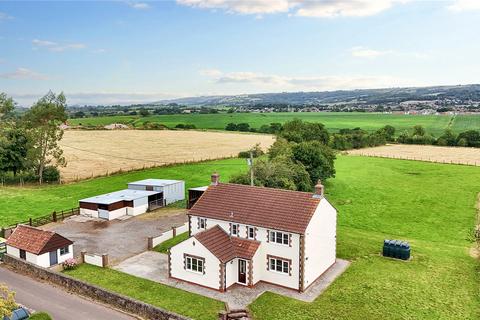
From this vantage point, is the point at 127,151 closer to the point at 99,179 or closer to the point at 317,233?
the point at 99,179

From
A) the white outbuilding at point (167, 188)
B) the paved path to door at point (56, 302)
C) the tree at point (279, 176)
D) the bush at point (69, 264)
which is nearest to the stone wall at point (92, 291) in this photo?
the paved path to door at point (56, 302)

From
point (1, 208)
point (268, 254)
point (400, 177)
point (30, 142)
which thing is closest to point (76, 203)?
point (1, 208)

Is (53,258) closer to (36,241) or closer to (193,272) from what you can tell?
(36,241)

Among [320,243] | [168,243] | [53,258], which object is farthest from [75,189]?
[320,243]

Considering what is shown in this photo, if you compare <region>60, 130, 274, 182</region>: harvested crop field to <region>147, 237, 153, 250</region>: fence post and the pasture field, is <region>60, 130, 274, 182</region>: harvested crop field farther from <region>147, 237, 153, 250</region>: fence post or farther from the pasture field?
<region>147, 237, 153, 250</region>: fence post

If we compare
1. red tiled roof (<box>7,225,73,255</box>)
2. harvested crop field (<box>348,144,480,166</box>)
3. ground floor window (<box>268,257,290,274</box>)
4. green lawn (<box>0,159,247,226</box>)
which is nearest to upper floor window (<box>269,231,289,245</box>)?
ground floor window (<box>268,257,290,274</box>)

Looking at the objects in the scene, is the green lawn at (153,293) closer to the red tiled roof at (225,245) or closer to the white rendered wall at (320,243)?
the red tiled roof at (225,245)
